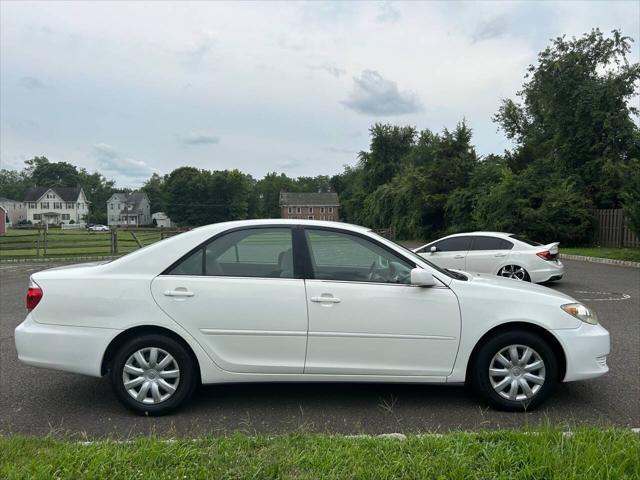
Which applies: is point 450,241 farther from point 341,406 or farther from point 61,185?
point 61,185

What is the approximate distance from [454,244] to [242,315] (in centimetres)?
842

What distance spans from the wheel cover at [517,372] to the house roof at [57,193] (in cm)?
11382

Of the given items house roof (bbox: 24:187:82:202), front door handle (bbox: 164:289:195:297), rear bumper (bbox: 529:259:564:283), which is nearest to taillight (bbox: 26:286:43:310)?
front door handle (bbox: 164:289:195:297)

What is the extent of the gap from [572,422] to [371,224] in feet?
148

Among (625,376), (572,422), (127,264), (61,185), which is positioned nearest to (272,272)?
(127,264)

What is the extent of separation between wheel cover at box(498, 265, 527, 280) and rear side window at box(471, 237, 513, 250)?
0.46 metres

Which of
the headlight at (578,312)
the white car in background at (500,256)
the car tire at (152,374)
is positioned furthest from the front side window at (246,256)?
the white car in background at (500,256)

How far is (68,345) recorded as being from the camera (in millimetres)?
4039

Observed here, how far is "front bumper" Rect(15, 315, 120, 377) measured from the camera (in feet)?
13.2

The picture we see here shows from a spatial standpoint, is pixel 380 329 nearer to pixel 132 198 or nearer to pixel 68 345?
pixel 68 345

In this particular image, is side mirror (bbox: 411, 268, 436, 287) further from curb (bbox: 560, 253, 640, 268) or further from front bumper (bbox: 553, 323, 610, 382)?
curb (bbox: 560, 253, 640, 268)

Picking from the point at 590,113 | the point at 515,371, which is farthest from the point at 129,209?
the point at 515,371

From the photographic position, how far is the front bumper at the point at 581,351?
13.4ft

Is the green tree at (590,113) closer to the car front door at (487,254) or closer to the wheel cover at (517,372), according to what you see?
the car front door at (487,254)
